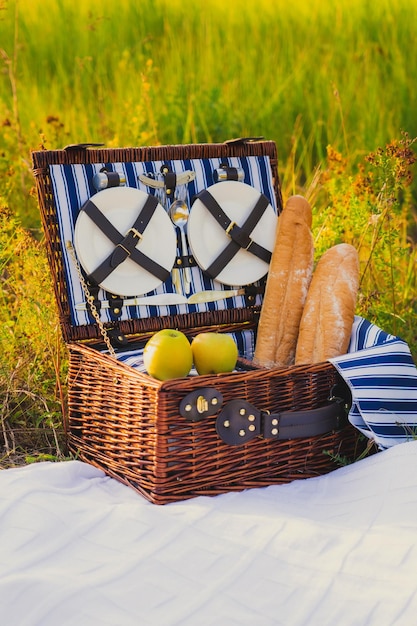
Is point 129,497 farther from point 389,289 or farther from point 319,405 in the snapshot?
point 389,289

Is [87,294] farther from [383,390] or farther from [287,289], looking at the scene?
[383,390]

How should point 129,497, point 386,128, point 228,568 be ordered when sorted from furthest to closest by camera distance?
point 386,128, point 129,497, point 228,568

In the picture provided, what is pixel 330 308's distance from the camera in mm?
2820

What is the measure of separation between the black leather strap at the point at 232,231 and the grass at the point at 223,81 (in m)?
0.71

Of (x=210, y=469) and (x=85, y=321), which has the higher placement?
(x=85, y=321)

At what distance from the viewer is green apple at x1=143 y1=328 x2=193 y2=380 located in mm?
2406

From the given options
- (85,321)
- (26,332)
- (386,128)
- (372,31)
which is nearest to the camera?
(85,321)

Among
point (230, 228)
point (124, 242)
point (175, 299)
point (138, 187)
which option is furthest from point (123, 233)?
point (230, 228)

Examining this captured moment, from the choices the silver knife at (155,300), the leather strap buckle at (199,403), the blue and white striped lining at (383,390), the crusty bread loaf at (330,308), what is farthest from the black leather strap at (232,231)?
the leather strap buckle at (199,403)

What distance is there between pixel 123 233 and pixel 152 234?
0.34 ft

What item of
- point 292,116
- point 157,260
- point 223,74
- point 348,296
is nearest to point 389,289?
point 348,296

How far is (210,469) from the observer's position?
2410 millimetres

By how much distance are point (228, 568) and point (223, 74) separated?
432cm

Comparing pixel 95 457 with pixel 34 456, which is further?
pixel 34 456
